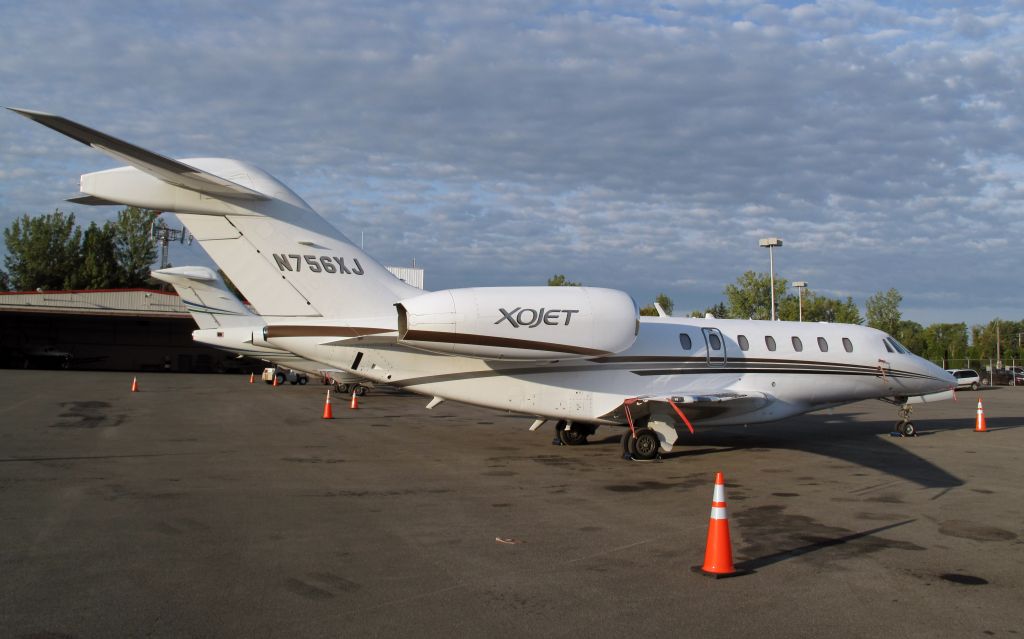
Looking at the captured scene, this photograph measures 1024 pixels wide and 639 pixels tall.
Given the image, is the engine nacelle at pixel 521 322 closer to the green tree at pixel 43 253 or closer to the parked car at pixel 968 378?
the parked car at pixel 968 378

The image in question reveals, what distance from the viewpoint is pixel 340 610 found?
5.42 metres

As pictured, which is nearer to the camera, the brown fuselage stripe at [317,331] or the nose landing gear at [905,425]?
the brown fuselage stripe at [317,331]

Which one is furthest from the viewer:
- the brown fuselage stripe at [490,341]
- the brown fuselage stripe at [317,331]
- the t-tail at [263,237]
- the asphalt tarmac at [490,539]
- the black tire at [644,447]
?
the black tire at [644,447]

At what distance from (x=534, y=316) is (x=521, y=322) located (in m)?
0.27

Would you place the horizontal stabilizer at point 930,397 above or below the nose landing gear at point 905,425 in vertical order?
above

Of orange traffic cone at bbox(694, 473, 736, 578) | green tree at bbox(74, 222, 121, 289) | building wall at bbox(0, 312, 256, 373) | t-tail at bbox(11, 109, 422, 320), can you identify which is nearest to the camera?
orange traffic cone at bbox(694, 473, 736, 578)

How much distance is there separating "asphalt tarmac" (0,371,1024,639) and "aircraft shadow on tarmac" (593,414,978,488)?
164 millimetres

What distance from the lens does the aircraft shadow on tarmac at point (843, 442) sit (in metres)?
13.0

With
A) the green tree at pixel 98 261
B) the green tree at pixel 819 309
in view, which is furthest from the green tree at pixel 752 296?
the green tree at pixel 98 261

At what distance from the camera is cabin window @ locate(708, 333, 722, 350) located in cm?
1544

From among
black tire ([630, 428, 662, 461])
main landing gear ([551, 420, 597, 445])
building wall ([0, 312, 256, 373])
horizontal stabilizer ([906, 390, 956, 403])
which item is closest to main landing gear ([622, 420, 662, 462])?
black tire ([630, 428, 662, 461])

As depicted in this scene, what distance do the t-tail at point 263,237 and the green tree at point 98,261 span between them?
7023 cm

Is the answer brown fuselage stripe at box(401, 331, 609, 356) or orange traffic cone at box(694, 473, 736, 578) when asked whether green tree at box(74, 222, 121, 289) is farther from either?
orange traffic cone at box(694, 473, 736, 578)

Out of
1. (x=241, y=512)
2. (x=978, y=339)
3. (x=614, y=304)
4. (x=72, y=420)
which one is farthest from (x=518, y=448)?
(x=978, y=339)
